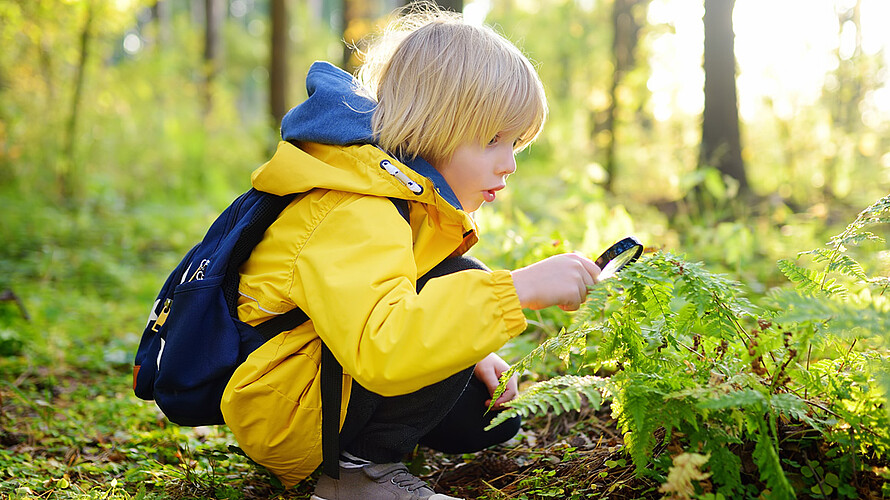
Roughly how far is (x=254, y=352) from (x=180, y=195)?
8415 mm

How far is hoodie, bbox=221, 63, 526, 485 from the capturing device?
1556mm

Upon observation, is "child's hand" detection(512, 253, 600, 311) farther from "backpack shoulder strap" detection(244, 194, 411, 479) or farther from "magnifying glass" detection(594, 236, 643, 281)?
"backpack shoulder strap" detection(244, 194, 411, 479)

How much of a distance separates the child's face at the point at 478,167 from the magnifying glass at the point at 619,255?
0.39 meters

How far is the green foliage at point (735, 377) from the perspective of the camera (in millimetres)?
1465

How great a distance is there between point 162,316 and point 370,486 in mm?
782

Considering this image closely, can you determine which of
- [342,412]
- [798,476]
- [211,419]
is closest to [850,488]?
[798,476]

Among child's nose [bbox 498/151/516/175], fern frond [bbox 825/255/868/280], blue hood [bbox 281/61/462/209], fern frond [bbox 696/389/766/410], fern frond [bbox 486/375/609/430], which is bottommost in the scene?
fern frond [bbox 486/375/609/430]

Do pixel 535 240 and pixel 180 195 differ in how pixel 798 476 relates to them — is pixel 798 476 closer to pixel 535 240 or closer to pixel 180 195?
pixel 535 240

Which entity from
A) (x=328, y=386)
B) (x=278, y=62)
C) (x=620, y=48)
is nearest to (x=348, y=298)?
(x=328, y=386)

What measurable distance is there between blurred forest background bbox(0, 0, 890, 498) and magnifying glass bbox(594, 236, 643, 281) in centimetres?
105

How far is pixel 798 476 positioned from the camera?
1.61 metres

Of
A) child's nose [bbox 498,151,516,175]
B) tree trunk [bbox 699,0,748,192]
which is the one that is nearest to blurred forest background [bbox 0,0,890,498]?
tree trunk [bbox 699,0,748,192]

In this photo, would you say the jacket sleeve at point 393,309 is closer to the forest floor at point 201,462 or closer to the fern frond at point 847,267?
the forest floor at point 201,462

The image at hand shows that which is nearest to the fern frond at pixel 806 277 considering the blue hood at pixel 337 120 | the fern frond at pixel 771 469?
the fern frond at pixel 771 469
